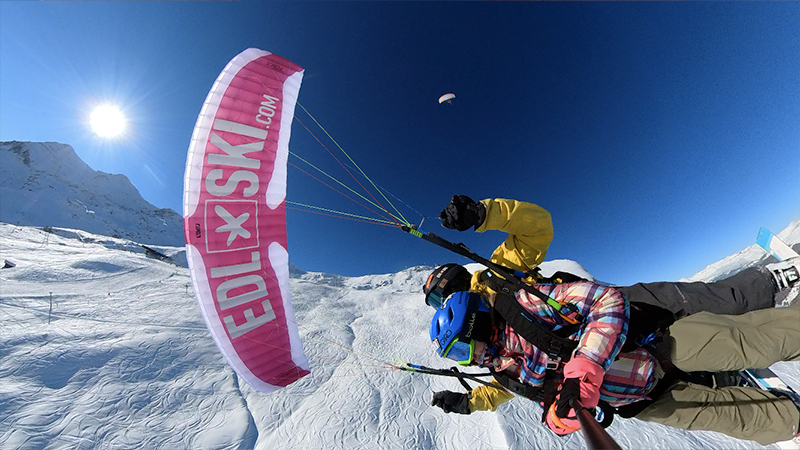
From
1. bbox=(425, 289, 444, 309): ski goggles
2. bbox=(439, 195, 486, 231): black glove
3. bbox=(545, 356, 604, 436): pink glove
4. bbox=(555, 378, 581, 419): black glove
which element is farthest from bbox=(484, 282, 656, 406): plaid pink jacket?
bbox=(425, 289, 444, 309): ski goggles

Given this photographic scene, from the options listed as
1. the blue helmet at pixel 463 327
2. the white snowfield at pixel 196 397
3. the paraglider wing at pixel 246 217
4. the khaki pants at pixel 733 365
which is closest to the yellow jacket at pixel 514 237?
the blue helmet at pixel 463 327

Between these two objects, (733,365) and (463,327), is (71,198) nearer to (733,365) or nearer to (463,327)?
(463,327)

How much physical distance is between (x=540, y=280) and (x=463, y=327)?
3.89 ft

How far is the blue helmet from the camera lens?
2328 mm

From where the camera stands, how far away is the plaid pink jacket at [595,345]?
180 centimetres

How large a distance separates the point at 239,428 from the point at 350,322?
18.8 feet

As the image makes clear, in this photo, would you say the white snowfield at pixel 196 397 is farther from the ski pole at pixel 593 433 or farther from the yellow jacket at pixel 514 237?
the ski pole at pixel 593 433

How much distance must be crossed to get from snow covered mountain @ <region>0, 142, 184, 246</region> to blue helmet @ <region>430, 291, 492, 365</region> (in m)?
104

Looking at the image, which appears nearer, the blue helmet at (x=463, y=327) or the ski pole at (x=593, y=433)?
the ski pole at (x=593, y=433)

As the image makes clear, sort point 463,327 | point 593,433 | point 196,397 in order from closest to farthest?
point 593,433 < point 463,327 < point 196,397

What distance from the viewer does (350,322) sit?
1044 cm

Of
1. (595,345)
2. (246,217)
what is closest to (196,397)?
(246,217)

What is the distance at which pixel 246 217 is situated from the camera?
4262mm

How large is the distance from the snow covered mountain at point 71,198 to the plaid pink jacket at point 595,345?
104645 mm
